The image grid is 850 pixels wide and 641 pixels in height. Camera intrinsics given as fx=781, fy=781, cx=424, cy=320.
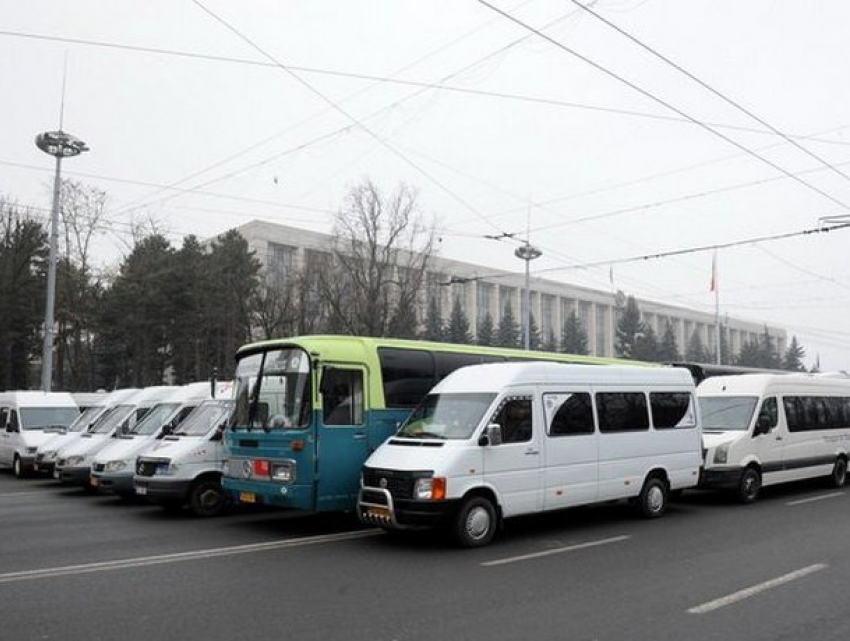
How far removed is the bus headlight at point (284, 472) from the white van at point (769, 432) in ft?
26.6

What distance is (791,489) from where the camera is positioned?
698 inches

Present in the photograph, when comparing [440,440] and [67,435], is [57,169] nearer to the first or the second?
[67,435]

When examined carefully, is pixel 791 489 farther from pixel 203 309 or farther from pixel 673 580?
pixel 203 309

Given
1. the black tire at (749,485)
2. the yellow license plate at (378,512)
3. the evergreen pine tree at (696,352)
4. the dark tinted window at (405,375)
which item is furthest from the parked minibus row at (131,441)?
the evergreen pine tree at (696,352)

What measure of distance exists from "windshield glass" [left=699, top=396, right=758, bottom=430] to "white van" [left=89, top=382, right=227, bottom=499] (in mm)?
10302

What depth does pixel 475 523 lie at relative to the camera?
33.8ft

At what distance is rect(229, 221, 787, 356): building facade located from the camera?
7475 centimetres

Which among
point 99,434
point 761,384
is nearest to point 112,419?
point 99,434

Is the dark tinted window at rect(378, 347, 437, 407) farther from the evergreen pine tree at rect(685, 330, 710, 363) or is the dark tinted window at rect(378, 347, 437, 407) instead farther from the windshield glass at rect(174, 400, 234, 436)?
the evergreen pine tree at rect(685, 330, 710, 363)

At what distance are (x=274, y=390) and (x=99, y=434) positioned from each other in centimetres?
895

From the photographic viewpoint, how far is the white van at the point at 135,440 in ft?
49.9

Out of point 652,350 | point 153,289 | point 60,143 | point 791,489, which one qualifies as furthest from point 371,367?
point 652,350

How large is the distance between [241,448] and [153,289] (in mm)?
39897

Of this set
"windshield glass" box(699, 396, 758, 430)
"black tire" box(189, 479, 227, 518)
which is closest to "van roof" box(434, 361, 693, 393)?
"windshield glass" box(699, 396, 758, 430)
